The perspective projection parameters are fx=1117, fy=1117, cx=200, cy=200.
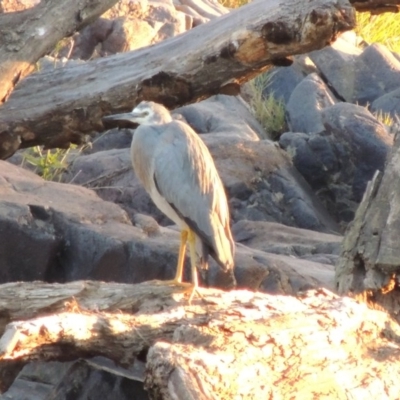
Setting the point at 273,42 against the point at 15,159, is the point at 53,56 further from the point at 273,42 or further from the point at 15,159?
the point at 273,42

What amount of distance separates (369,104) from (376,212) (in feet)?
25.1

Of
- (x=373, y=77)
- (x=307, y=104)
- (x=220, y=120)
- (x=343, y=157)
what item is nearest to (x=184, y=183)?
(x=343, y=157)

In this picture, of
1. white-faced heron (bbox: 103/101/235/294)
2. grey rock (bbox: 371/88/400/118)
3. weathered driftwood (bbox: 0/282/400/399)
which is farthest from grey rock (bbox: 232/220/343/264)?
grey rock (bbox: 371/88/400/118)

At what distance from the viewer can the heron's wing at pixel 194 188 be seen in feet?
18.6

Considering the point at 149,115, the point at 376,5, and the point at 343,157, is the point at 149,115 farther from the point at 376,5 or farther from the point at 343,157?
the point at 343,157

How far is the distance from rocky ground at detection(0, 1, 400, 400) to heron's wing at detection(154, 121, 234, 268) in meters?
0.78

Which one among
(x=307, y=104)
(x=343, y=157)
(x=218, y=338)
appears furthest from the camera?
(x=307, y=104)

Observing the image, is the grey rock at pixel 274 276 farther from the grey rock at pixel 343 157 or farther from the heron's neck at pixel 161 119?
the grey rock at pixel 343 157

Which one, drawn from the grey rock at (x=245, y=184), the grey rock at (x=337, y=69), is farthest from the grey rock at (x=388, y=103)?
the grey rock at (x=245, y=184)

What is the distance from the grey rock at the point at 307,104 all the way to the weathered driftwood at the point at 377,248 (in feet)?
20.5

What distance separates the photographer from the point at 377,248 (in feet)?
18.7

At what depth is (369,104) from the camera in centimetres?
1335

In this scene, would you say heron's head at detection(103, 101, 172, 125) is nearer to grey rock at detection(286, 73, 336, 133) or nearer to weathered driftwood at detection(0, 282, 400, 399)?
weathered driftwood at detection(0, 282, 400, 399)

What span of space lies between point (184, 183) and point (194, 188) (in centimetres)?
6
